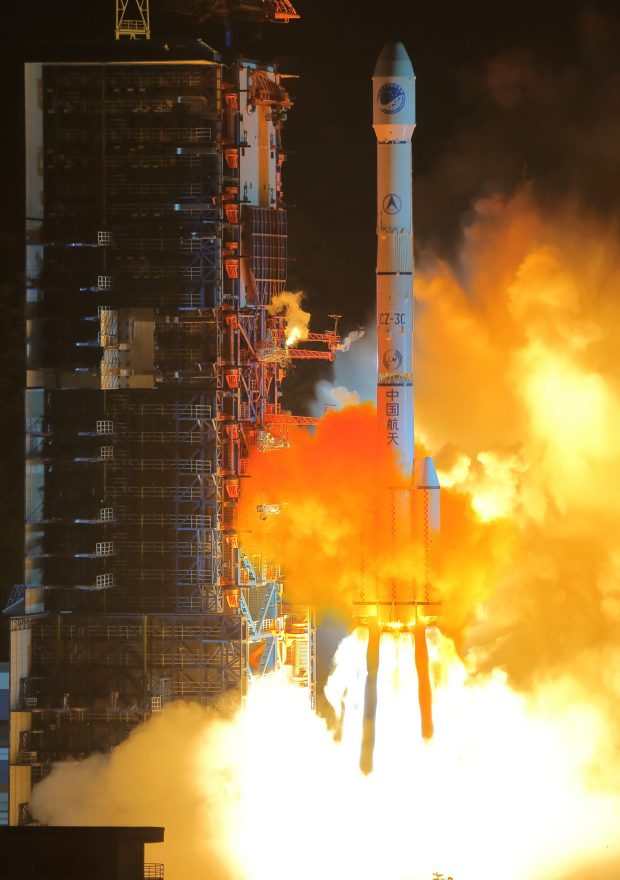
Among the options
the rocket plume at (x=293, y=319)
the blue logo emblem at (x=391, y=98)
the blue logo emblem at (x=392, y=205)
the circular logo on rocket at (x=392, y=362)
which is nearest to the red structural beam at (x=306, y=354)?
the rocket plume at (x=293, y=319)

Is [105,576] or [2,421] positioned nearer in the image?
[105,576]

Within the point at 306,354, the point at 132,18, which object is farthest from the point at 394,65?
the point at 132,18

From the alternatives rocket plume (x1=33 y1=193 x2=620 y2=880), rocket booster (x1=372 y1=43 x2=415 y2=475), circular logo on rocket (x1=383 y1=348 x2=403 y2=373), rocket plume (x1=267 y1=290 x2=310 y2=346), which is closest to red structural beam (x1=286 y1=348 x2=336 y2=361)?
rocket plume (x1=267 y1=290 x2=310 y2=346)

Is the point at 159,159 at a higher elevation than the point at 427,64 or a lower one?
lower

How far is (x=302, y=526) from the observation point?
40656 millimetres

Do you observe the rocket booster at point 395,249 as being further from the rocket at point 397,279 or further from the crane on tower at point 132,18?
the crane on tower at point 132,18

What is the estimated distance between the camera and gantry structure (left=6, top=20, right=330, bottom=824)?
39.2m

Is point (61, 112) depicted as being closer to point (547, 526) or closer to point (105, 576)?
point (105, 576)

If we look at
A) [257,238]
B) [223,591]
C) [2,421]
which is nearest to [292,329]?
[257,238]

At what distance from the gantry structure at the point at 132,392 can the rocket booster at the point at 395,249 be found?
212 cm

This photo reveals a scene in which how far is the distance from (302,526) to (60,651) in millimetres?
5090

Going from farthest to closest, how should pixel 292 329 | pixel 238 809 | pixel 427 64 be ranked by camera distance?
pixel 427 64 → pixel 292 329 → pixel 238 809

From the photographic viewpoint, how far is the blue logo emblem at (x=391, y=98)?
128ft

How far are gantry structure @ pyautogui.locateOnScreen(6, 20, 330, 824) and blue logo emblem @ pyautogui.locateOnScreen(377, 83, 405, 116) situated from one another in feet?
8.05
